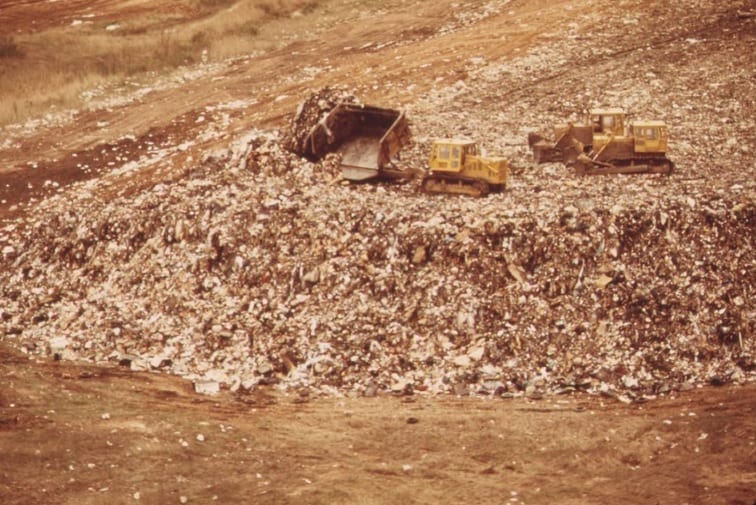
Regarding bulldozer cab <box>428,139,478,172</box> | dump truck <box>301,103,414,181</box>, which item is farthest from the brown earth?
dump truck <box>301,103,414,181</box>

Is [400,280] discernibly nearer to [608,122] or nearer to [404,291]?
[404,291]

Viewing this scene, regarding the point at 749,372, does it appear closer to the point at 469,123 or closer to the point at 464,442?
the point at 464,442

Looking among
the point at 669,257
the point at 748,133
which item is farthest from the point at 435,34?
the point at 669,257

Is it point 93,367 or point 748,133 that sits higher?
point 748,133

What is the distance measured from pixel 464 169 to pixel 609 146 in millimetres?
2522

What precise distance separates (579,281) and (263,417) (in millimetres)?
4723

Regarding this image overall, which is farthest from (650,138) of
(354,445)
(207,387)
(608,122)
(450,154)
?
(207,387)

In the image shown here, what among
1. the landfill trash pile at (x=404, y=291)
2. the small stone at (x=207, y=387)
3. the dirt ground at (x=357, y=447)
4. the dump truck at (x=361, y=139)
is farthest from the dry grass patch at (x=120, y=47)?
the dirt ground at (x=357, y=447)

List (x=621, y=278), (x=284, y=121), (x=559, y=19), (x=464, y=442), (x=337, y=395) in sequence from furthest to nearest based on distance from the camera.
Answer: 1. (x=559, y=19)
2. (x=284, y=121)
3. (x=621, y=278)
4. (x=337, y=395)
5. (x=464, y=442)

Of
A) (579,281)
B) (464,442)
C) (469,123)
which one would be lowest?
(464,442)

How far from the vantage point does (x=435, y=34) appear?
25156mm

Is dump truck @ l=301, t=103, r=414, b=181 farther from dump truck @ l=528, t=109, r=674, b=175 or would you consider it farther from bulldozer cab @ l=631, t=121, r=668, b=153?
bulldozer cab @ l=631, t=121, r=668, b=153

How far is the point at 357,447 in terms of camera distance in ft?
40.3

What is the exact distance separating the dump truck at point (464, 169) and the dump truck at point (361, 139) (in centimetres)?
99
